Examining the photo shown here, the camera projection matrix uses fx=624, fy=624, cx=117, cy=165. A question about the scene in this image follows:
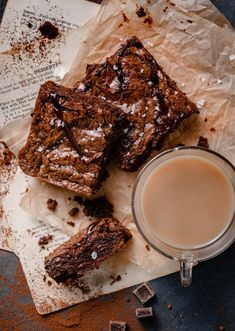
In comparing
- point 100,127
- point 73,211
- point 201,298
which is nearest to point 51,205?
point 73,211

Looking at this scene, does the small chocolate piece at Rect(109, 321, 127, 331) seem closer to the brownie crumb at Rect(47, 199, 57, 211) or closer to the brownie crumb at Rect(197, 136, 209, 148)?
the brownie crumb at Rect(47, 199, 57, 211)

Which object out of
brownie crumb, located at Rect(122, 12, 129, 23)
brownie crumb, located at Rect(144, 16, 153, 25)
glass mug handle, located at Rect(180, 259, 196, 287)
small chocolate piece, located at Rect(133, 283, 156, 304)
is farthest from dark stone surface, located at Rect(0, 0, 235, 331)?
brownie crumb, located at Rect(122, 12, 129, 23)

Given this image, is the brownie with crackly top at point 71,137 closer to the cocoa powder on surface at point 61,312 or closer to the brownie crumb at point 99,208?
the brownie crumb at point 99,208

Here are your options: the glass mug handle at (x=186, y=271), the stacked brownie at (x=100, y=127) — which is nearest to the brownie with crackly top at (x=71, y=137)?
the stacked brownie at (x=100, y=127)

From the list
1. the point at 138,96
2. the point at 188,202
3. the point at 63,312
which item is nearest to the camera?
the point at 188,202

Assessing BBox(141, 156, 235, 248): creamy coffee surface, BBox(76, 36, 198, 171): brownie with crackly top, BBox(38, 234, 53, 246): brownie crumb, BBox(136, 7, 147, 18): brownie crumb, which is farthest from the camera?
BBox(38, 234, 53, 246): brownie crumb

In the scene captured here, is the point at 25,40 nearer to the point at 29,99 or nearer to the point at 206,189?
the point at 29,99

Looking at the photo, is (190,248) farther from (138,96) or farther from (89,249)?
(138,96)
